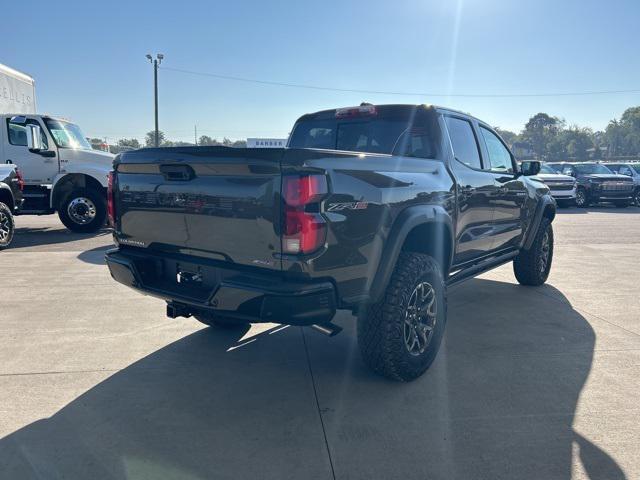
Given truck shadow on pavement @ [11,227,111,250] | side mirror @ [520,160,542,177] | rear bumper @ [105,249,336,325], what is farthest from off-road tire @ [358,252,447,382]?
truck shadow on pavement @ [11,227,111,250]

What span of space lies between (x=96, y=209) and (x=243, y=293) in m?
8.81

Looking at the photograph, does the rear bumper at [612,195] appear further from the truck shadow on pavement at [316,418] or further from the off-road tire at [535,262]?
the truck shadow on pavement at [316,418]

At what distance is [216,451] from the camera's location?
248 cm

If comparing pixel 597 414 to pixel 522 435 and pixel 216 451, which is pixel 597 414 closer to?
pixel 522 435

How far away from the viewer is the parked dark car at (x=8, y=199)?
830cm

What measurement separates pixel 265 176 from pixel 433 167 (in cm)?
154

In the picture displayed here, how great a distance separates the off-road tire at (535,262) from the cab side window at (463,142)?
185 cm

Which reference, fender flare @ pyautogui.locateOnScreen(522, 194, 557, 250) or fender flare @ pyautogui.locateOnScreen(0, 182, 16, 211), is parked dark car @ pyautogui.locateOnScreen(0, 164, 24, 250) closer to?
fender flare @ pyautogui.locateOnScreen(0, 182, 16, 211)

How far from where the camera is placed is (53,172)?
Answer: 33.6 ft

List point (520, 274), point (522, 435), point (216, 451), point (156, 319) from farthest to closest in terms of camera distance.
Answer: point (520, 274) → point (156, 319) → point (522, 435) → point (216, 451)

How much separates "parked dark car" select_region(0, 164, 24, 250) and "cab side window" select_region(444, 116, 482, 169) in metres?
7.73

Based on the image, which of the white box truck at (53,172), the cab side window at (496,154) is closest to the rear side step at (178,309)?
the cab side window at (496,154)

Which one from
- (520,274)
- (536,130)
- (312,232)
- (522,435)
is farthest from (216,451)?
(536,130)

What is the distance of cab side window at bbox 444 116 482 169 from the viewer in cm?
414
